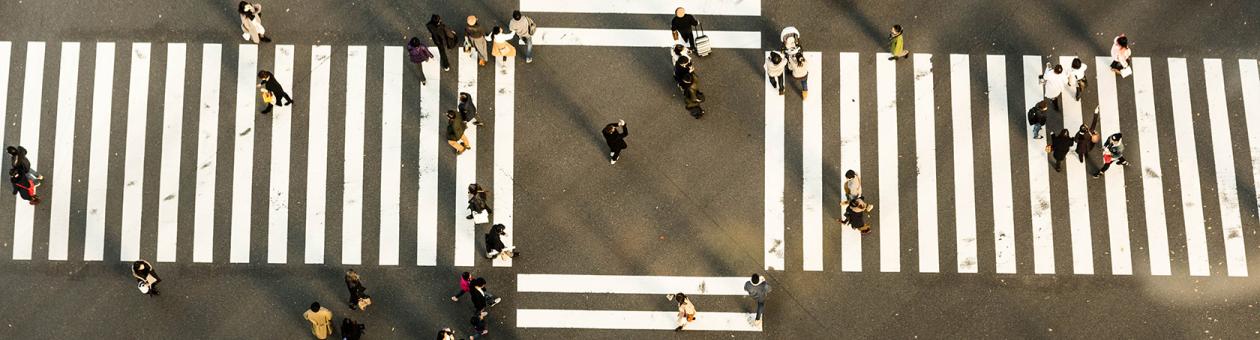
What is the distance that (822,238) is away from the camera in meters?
18.8

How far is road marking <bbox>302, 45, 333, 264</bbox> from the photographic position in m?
18.9

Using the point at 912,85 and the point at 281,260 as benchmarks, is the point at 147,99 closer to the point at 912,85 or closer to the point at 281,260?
the point at 281,260

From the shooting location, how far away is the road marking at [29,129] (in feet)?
62.4

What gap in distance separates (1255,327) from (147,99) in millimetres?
22106

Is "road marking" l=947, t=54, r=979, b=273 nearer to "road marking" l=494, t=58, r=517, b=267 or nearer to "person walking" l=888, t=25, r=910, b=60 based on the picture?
"person walking" l=888, t=25, r=910, b=60

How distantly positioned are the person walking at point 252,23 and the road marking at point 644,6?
519cm

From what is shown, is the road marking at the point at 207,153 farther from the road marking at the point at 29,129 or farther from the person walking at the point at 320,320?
the person walking at the point at 320,320

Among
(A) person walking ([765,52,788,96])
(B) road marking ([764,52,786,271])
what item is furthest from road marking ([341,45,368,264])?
(A) person walking ([765,52,788,96])

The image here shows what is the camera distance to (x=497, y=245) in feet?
58.2

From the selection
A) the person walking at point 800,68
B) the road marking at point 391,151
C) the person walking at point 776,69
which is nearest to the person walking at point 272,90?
the road marking at point 391,151

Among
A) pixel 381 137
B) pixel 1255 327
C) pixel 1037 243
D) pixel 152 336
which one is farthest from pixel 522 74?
pixel 1255 327

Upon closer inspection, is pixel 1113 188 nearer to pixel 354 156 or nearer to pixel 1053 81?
pixel 1053 81

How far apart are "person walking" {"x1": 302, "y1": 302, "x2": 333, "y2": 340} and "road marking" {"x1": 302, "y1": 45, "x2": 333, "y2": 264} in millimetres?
1399

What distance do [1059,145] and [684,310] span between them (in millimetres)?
7657
